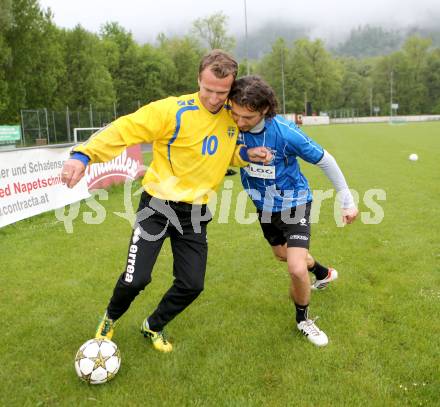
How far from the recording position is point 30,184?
9.05m

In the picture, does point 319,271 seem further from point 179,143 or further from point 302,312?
point 179,143

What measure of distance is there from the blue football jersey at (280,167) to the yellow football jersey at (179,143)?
0.25 metres

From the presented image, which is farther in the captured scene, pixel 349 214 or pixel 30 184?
pixel 30 184

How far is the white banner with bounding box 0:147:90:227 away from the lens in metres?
8.33

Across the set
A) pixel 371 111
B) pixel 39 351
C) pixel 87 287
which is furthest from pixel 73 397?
pixel 371 111

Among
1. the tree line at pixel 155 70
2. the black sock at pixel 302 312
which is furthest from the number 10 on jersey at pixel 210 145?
the tree line at pixel 155 70

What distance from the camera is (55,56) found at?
40.8 meters

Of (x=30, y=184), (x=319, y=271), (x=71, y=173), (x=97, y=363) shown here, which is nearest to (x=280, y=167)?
(x=319, y=271)

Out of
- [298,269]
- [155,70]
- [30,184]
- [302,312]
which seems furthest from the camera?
[155,70]

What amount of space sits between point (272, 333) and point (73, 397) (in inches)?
70.9

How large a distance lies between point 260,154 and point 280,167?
0.33 meters

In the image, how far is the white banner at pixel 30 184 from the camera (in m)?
8.33

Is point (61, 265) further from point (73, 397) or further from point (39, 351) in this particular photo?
point (73, 397)

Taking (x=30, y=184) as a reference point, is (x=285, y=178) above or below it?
above
